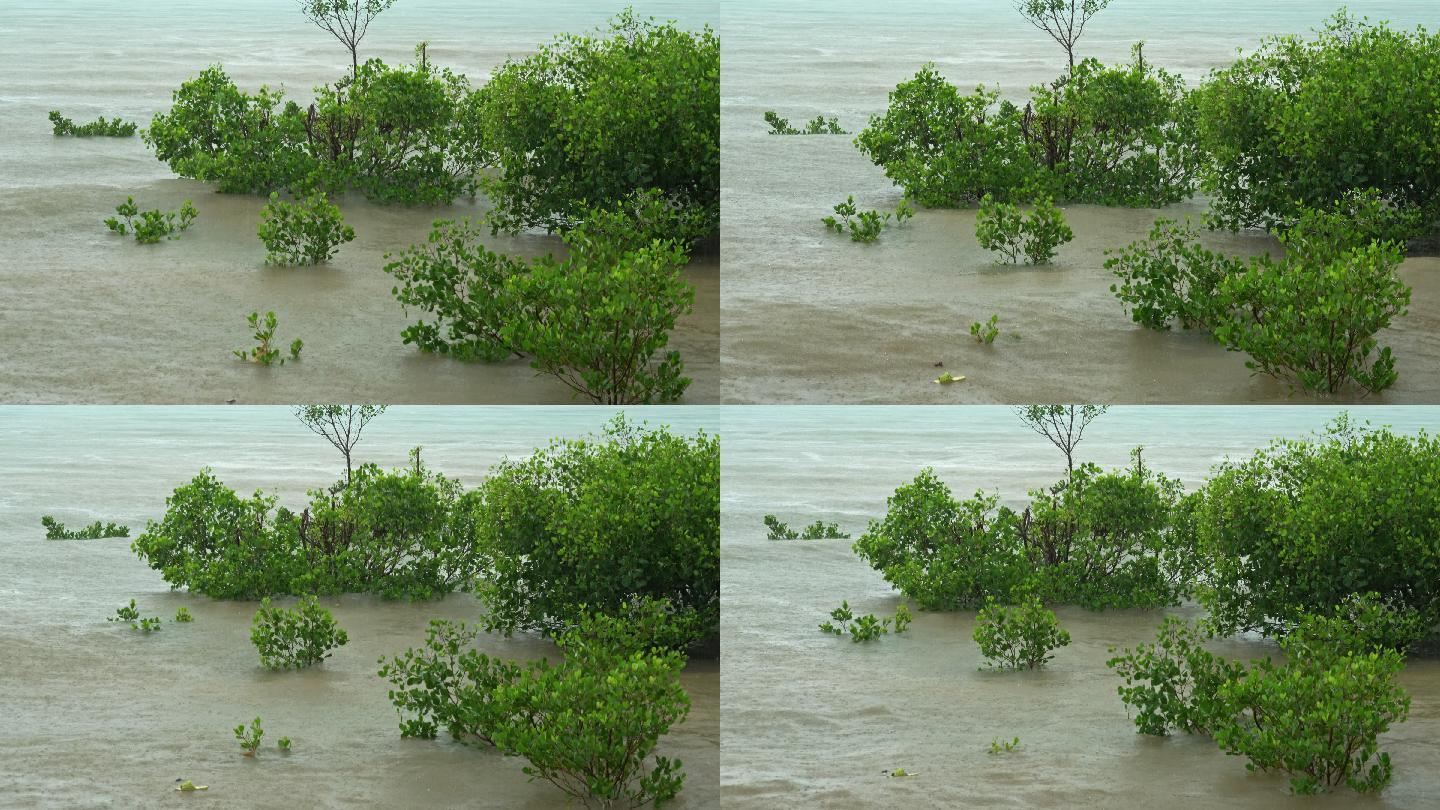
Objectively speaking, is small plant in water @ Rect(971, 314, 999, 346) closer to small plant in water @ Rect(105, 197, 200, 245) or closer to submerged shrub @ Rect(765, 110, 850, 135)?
small plant in water @ Rect(105, 197, 200, 245)

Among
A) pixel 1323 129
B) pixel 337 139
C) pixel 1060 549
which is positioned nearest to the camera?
pixel 1323 129

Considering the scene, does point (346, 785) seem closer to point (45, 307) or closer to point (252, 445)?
point (45, 307)

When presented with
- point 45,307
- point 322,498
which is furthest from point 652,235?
point 45,307

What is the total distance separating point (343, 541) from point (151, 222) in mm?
3104

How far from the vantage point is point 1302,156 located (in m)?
12.7

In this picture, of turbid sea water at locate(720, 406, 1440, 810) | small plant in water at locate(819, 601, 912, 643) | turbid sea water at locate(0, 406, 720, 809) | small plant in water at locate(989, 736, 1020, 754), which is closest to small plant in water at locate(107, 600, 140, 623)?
turbid sea water at locate(0, 406, 720, 809)

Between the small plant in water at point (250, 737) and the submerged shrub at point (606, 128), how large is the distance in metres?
4.56

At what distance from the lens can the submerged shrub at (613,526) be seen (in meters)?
9.76

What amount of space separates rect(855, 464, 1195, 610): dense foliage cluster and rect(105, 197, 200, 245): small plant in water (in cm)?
655

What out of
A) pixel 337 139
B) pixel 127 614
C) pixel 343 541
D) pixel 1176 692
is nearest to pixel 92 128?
pixel 337 139

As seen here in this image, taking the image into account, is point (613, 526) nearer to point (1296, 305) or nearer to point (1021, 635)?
point (1021, 635)

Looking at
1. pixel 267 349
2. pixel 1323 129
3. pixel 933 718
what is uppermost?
pixel 1323 129

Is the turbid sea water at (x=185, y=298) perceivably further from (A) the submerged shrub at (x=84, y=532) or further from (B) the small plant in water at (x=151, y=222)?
(A) the submerged shrub at (x=84, y=532)

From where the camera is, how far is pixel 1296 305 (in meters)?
9.77
